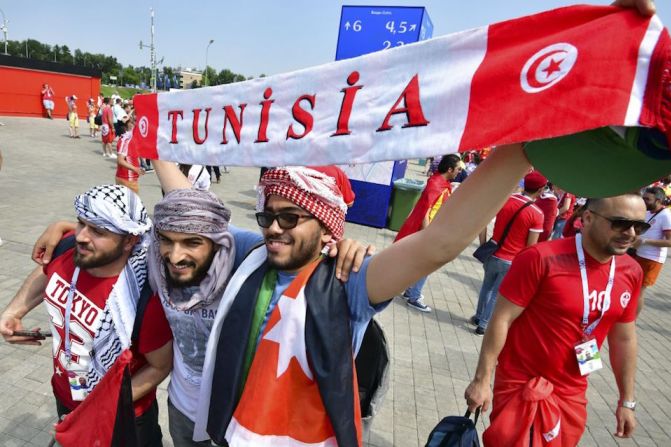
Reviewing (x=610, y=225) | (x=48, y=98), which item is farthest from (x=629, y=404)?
(x=48, y=98)

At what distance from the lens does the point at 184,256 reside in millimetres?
1593

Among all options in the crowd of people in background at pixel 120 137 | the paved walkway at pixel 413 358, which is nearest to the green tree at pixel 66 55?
the crowd of people in background at pixel 120 137

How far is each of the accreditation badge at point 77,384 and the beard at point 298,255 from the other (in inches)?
44.8

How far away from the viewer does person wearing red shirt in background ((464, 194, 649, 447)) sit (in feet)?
6.49

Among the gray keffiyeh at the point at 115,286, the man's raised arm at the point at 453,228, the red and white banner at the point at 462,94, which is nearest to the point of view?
the red and white banner at the point at 462,94

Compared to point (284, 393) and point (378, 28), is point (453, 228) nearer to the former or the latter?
point (284, 393)

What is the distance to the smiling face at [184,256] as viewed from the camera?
5.22 feet

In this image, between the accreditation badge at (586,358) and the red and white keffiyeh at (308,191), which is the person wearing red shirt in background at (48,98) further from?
the accreditation badge at (586,358)

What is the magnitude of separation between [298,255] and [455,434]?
112 cm

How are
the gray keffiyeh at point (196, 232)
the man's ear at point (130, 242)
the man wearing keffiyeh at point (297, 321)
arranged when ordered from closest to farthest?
the man wearing keffiyeh at point (297, 321)
the gray keffiyeh at point (196, 232)
the man's ear at point (130, 242)

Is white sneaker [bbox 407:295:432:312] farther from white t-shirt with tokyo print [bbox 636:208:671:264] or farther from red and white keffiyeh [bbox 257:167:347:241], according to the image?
red and white keffiyeh [bbox 257:167:347:241]

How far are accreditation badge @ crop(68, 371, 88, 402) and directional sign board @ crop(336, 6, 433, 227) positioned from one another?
640cm

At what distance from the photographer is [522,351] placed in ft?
6.95

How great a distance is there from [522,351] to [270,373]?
1.46 metres
